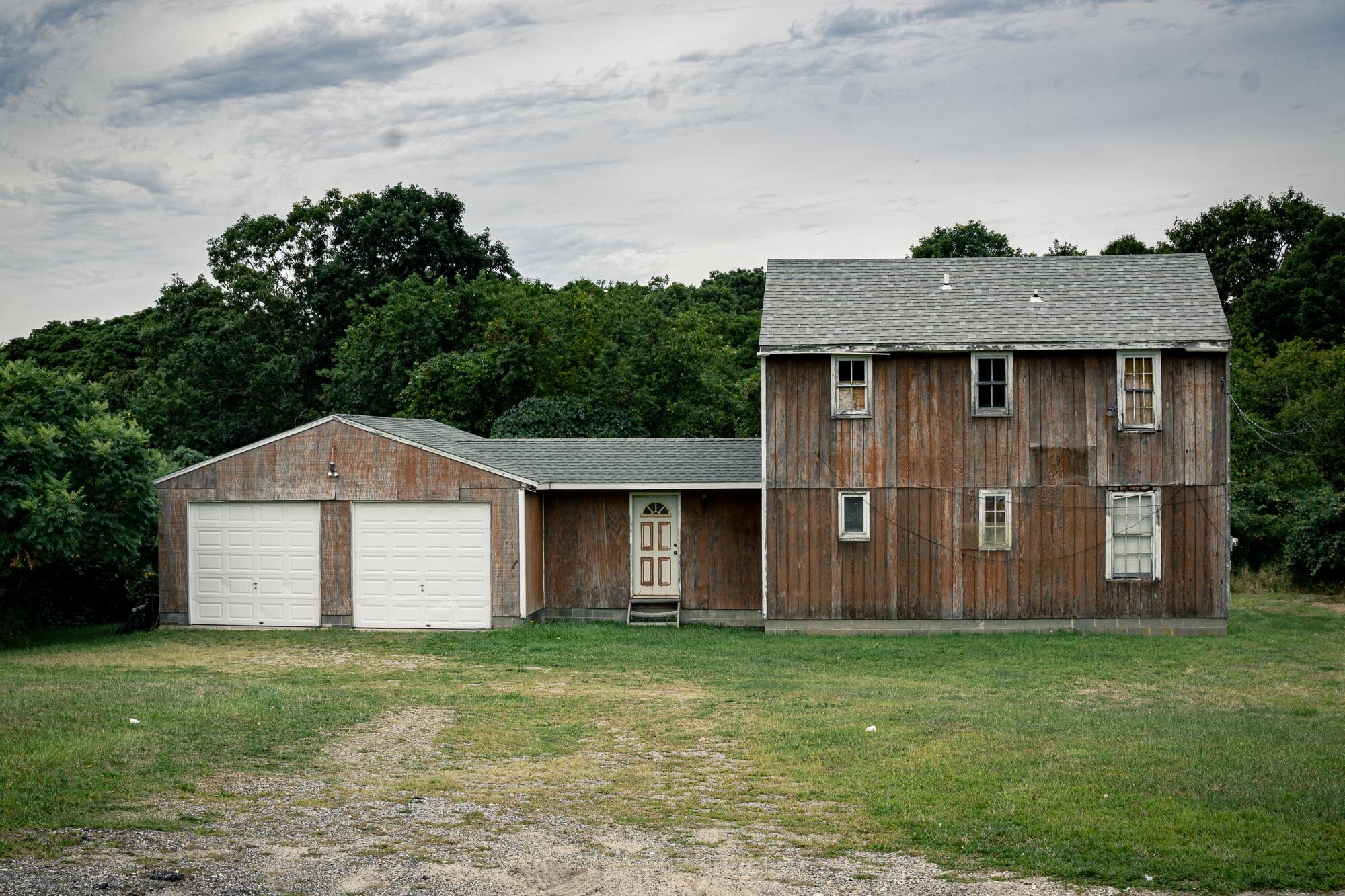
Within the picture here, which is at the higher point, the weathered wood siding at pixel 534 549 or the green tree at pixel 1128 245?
the green tree at pixel 1128 245

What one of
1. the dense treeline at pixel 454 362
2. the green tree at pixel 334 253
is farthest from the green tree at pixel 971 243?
the green tree at pixel 334 253

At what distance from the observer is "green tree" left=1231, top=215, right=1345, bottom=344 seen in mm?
45406

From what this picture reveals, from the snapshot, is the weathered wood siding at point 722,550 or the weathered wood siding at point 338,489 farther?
the weathered wood siding at point 722,550

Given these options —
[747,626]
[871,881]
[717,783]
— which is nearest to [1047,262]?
[747,626]

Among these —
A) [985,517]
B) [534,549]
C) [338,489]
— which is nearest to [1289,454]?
[985,517]

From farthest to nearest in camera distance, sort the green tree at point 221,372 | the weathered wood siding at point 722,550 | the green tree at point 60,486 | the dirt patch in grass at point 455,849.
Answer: the green tree at point 221,372 < the weathered wood siding at point 722,550 < the green tree at point 60,486 < the dirt patch in grass at point 455,849

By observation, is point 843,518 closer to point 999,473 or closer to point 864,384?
point 864,384

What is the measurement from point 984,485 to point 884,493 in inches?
69.8

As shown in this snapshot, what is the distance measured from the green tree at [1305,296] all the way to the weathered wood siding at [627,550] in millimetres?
29929

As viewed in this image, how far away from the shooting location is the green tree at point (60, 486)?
19719mm

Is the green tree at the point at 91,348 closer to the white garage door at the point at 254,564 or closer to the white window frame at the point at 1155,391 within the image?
the white garage door at the point at 254,564

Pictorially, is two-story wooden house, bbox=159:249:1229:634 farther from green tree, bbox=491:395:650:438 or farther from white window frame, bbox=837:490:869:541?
green tree, bbox=491:395:650:438

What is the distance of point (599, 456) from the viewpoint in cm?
2553

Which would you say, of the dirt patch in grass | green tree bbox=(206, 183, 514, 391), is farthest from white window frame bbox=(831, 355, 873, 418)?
green tree bbox=(206, 183, 514, 391)
